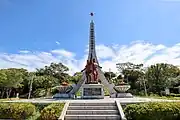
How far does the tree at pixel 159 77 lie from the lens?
3562cm

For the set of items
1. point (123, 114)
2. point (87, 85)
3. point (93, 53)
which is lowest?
point (123, 114)

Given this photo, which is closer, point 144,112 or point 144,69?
point 144,112

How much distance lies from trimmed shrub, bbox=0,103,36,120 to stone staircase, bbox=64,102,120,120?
1.68 meters

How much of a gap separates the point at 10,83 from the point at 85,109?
23067 millimetres

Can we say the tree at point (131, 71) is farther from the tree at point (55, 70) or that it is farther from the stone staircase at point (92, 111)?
the stone staircase at point (92, 111)

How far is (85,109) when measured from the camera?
32.6ft

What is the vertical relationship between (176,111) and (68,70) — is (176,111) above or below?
below

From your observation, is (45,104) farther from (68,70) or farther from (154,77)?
(68,70)

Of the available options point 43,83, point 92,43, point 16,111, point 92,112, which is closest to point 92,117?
point 92,112

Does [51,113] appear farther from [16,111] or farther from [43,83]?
[43,83]

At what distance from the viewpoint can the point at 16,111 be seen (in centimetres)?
927

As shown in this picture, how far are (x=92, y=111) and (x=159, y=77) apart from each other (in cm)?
2872

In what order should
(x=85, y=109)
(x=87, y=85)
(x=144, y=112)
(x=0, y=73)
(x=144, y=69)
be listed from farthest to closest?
1. (x=144, y=69)
2. (x=0, y=73)
3. (x=87, y=85)
4. (x=85, y=109)
5. (x=144, y=112)

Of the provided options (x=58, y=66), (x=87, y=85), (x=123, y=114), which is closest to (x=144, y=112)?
(x=123, y=114)
